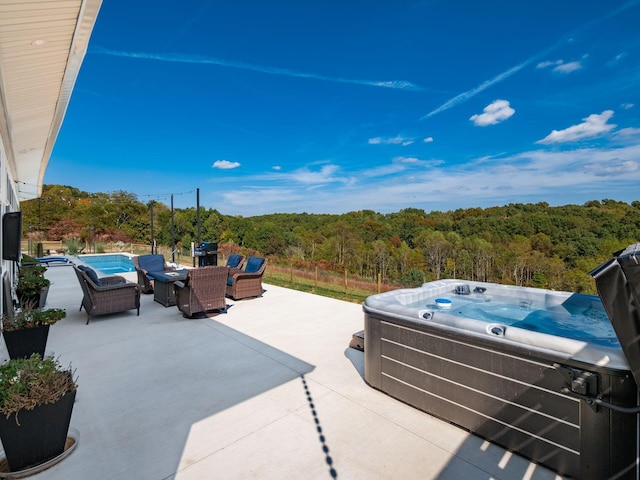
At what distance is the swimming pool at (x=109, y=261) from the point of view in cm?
1471

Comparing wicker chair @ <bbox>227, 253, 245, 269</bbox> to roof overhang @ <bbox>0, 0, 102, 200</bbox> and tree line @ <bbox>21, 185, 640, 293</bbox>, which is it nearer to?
roof overhang @ <bbox>0, 0, 102, 200</bbox>

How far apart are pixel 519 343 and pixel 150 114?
21.0 m

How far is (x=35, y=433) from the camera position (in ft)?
6.38

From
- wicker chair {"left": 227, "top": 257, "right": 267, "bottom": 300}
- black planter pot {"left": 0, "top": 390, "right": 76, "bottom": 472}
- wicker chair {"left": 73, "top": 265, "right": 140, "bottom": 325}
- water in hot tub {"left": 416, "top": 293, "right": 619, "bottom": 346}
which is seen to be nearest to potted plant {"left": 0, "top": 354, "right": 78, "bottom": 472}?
black planter pot {"left": 0, "top": 390, "right": 76, "bottom": 472}

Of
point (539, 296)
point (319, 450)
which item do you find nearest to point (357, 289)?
point (539, 296)

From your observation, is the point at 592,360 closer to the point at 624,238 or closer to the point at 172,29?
the point at 172,29

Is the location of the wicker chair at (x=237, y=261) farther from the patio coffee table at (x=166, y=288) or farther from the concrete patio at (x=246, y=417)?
the concrete patio at (x=246, y=417)

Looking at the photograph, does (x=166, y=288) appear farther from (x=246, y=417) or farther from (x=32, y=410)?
(x=32, y=410)

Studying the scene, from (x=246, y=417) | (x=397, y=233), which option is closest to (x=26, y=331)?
(x=246, y=417)

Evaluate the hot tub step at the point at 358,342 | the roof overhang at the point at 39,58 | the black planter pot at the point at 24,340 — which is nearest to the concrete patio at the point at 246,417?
the hot tub step at the point at 358,342

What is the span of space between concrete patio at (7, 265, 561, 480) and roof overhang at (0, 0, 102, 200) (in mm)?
2953

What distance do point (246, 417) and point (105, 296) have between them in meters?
3.93

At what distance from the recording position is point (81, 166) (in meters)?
22.5

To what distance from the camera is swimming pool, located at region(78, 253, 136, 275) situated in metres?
14.7
